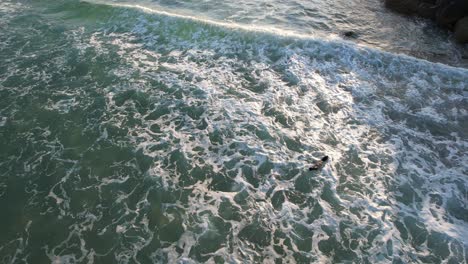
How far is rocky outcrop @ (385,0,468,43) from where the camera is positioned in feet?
38.8

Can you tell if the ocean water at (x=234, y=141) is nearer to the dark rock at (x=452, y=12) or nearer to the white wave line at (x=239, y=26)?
the white wave line at (x=239, y=26)

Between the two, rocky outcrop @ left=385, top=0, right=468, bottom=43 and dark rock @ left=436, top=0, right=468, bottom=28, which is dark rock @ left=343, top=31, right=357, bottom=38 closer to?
rocky outcrop @ left=385, top=0, right=468, bottom=43

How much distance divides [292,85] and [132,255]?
6.29 m

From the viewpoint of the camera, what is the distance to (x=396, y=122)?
8.56 meters

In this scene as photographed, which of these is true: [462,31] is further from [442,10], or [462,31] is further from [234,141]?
[234,141]

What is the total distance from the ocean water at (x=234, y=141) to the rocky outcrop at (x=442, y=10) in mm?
518

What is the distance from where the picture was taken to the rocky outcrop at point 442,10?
11814mm

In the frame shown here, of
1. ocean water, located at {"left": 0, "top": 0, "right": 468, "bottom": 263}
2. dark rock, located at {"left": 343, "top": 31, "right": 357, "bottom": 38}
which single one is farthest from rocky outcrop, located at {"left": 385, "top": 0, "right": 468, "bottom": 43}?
dark rock, located at {"left": 343, "top": 31, "right": 357, "bottom": 38}

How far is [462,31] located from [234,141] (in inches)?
367

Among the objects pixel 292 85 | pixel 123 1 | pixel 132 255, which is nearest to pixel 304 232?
pixel 132 255

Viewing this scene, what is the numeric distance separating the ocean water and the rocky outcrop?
20.4 inches

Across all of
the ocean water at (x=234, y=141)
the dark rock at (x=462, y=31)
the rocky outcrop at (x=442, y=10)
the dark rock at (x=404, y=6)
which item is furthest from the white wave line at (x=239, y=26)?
the dark rock at (x=462, y=31)

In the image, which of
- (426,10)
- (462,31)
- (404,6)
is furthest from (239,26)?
(462,31)

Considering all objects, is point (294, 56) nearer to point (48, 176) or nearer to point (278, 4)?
point (278, 4)
